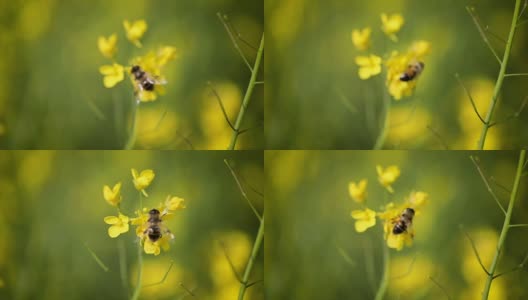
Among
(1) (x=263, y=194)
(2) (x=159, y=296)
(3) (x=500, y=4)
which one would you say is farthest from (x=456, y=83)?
(2) (x=159, y=296)

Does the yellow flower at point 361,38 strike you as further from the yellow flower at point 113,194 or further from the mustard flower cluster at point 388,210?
the yellow flower at point 113,194

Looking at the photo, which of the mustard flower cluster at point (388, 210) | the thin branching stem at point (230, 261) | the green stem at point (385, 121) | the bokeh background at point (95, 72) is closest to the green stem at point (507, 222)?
the mustard flower cluster at point (388, 210)

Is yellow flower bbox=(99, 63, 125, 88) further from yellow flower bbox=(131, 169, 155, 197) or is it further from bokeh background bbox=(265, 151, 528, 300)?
bokeh background bbox=(265, 151, 528, 300)

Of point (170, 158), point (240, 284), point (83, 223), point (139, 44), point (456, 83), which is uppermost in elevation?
point (139, 44)

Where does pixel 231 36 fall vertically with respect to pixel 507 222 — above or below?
above

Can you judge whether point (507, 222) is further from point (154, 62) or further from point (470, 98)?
point (154, 62)

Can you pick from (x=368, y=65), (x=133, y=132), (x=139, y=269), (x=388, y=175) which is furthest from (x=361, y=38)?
(x=139, y=269)

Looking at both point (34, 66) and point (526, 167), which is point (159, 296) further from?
point (526, 167)
